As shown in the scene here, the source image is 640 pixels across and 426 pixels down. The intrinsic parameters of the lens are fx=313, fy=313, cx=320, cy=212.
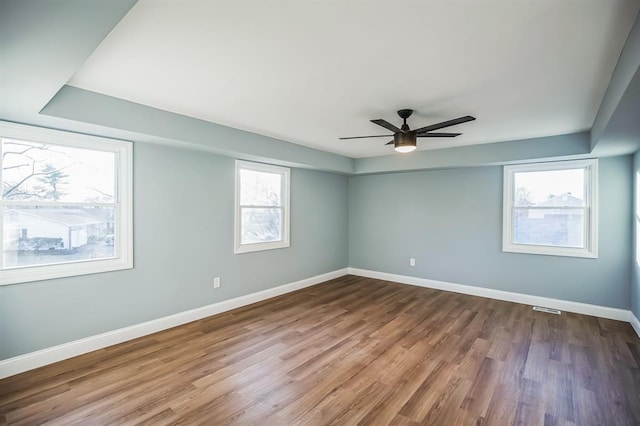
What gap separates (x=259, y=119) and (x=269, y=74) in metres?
1.21

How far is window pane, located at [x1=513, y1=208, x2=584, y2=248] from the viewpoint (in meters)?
4.38

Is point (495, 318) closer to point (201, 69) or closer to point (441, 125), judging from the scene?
point (441, 125)

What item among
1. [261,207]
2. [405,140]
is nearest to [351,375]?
[405,140]

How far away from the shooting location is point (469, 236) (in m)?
5.25

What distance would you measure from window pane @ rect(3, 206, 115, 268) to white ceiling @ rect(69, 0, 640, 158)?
1250 mm

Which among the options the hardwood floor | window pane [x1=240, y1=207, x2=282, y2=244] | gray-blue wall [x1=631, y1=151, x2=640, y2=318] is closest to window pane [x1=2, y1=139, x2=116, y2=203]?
the hardwood floor

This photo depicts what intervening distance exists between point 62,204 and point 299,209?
3.34 meters

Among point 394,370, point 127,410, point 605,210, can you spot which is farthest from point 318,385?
point 605,210

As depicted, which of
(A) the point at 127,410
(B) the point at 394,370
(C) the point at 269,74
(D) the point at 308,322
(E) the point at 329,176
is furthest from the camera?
(E) the point at 329,176

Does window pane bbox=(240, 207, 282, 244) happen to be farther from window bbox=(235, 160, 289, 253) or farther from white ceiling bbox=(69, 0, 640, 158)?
white ceiling bbox=(69, 0, 640, 158)

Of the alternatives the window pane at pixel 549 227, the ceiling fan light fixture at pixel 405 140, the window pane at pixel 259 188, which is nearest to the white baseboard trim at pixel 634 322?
the window pane at pixel 549 227

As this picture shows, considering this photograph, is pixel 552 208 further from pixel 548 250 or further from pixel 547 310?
pixel 547 310

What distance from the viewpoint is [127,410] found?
7.18 feet

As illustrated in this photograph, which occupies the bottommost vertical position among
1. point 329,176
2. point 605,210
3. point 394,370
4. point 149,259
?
point 394,370
